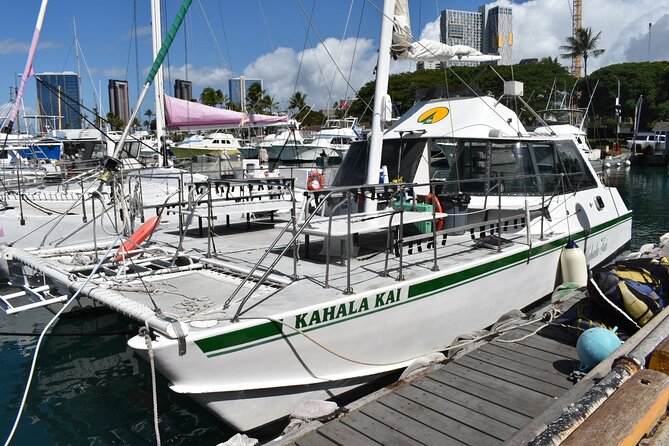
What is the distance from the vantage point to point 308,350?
5.10m

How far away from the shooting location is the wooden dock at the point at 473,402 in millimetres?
4199

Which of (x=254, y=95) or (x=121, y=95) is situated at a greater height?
(x=254, y=95)

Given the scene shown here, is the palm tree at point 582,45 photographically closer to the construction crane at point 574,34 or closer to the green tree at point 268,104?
the construction crane at point 574,34

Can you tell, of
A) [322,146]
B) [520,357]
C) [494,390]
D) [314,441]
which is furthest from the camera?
[322,146]

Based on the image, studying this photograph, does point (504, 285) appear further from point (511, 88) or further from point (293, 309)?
point (511, 88)

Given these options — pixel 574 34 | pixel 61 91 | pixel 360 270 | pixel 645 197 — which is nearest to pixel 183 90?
pixel 61 91

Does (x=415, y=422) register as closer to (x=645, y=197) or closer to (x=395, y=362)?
(x=395, y=362)

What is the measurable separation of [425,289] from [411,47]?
4.72 m

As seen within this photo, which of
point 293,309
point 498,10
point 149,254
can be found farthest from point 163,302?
point 498,10

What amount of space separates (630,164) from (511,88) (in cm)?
4726

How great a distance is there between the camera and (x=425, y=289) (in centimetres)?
594

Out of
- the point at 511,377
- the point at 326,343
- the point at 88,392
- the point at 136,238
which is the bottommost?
the point at 88,392

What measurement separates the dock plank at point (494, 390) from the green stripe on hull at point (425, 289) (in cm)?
86

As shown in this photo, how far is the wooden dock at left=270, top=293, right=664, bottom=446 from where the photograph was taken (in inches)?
165
